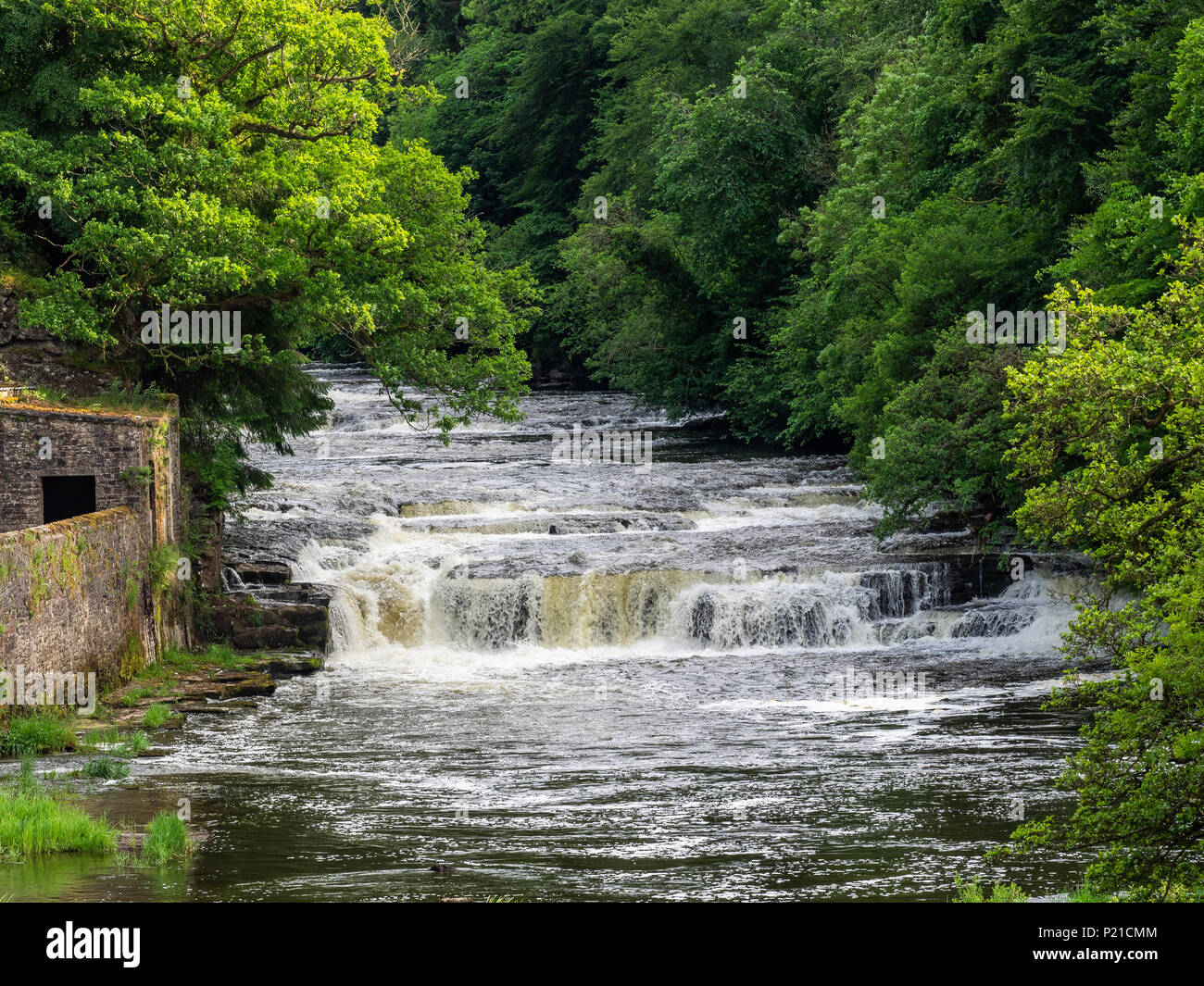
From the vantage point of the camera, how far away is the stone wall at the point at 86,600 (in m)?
19.0

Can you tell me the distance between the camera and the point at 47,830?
1351 centimetres

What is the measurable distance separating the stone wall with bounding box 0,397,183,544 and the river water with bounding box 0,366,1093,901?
12.6 ft

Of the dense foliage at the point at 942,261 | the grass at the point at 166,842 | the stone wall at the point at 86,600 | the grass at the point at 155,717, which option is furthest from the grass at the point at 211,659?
the dense foliage at the point at 942,261

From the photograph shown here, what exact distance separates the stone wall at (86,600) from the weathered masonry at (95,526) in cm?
2

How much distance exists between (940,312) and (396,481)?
13945mm

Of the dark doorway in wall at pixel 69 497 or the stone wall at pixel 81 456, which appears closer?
the stone wall at pixel 81 456

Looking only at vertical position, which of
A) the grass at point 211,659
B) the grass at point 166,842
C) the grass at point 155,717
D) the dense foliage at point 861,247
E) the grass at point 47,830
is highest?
the dense foliage at point 861,247

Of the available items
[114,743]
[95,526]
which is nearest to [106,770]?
[114,743]

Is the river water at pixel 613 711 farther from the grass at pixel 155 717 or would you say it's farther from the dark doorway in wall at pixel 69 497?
the dark doorway in wall at pixel 69 497

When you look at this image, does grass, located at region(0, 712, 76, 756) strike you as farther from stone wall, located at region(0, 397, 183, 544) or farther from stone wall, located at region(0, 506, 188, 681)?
stone wall, located at region(0, 397, 183, 544)
